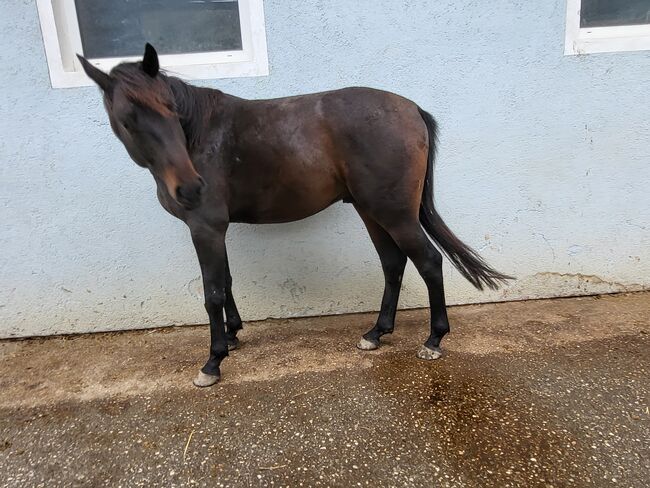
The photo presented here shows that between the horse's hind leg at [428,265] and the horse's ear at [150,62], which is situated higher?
the horse's ear at [150,62]

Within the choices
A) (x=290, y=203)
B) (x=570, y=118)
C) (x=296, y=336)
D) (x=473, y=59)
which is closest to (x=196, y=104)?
(x=290, y=203)

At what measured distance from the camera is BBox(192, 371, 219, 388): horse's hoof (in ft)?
7.82

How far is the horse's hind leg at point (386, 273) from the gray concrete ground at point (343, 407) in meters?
0.10

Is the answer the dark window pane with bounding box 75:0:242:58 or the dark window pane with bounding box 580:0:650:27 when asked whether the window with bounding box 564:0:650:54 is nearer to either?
the dark window pane with bounding box 580:0:650:27

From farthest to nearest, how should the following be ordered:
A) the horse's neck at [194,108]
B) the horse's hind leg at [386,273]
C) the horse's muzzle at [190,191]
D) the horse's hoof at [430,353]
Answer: the horse's hind leg at [386,273] < the horse's hoof at [430,353] < the horse's neck at [194,108] < the horse's muzzle at [190,191]

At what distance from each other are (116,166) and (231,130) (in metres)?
1.05

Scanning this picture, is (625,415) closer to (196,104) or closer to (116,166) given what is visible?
(196,104)

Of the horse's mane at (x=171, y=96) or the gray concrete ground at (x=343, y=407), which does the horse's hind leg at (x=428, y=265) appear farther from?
the horse's mane at (x=171, y=96)

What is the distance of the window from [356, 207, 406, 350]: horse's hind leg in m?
1.76

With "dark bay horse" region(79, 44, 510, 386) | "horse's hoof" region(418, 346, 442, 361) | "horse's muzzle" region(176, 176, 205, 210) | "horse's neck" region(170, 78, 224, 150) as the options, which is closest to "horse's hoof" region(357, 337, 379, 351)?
"horse's hoof" region(418, 346, 442, 361)

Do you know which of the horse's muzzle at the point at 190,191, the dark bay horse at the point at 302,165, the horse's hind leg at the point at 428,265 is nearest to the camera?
the horse's muzzle at the point at 190,191

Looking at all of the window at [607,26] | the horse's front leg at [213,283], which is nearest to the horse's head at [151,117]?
the horse's front leg at [213,283]

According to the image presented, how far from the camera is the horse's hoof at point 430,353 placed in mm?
2551

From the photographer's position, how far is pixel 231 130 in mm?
2311
